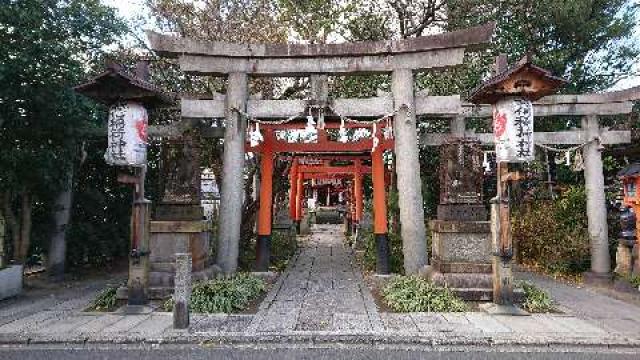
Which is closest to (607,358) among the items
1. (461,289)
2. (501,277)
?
(501,277)

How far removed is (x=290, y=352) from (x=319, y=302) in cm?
262

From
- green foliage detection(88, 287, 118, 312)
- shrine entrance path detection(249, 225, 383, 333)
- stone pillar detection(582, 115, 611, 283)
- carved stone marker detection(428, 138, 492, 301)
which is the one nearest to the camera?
shrine entrance path detection(249, 225, 383, 333)

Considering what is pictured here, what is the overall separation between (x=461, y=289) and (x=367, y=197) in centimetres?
1909

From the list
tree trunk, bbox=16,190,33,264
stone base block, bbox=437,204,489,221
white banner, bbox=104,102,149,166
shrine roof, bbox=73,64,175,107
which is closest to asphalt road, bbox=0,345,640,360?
white banner, bbox=104,102,149,166

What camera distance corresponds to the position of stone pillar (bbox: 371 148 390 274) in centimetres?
1148

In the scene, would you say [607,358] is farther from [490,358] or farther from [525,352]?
[490,358]

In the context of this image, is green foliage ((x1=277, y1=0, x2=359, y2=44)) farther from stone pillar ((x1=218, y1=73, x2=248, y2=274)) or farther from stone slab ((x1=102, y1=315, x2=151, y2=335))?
stone slab ((x1=102, y1=315, x2=151, y2=335))

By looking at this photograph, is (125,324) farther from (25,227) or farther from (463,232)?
(463,232)

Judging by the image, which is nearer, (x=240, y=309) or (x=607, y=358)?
(x=607, y=358)

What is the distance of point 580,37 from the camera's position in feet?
51.8

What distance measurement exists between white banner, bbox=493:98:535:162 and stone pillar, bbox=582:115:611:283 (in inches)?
206

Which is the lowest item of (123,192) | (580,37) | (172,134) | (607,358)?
(607,358)

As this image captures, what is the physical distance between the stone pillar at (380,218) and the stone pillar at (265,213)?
301 centimetres

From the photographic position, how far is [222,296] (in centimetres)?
757
